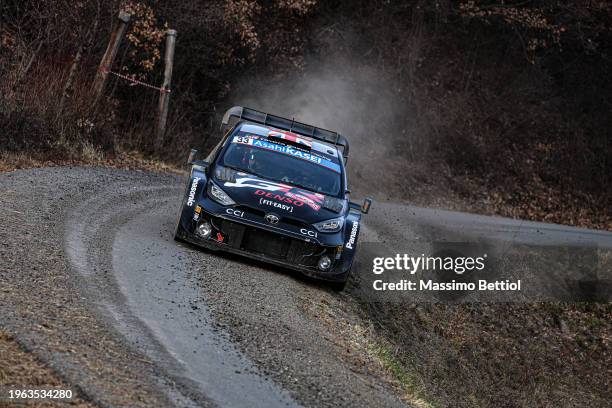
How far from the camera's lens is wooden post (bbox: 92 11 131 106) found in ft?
65.3

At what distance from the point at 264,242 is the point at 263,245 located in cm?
4

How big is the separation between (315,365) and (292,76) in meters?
21.6

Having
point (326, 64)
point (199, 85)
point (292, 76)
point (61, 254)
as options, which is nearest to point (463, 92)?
point (326, 64)

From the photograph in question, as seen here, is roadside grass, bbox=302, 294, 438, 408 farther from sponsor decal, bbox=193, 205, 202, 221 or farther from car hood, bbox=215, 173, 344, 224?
sponsor decal, bbox=193, 205, 202, 221

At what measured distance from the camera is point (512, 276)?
1852 cm

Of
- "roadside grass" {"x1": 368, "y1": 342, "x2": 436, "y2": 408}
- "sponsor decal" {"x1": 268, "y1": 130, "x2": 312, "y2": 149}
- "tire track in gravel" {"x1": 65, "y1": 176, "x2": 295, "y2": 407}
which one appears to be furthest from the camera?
"sponsor decal" {"x1": 268, "y1": 130, "x2": 312, "y2": 149}

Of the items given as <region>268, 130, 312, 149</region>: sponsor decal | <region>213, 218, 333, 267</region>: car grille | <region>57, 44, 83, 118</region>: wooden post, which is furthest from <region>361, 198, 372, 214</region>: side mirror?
<region>57, 44, 83, 118</region>: wooden post

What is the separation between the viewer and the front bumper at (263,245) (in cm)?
1152

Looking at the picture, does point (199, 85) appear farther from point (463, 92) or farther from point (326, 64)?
point (463, 92)

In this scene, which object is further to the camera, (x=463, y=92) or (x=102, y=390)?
(x=463, y=92)

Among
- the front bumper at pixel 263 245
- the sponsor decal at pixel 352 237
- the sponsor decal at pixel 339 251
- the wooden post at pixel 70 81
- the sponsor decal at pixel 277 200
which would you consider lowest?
the front bumper at pixel 263 245

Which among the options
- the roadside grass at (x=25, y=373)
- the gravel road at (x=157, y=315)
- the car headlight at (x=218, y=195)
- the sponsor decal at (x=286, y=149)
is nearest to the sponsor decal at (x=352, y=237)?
the gravel road at (x=157, y=315)

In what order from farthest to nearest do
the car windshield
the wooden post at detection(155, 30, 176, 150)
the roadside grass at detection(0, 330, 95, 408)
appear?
the wooden post at detection(155, 30, 176, 150) < the car windshield < the roadside grass at detection(0, 330, 95, 408)

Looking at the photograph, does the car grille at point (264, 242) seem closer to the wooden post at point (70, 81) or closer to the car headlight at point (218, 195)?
the car headlight at point (218, 195)
